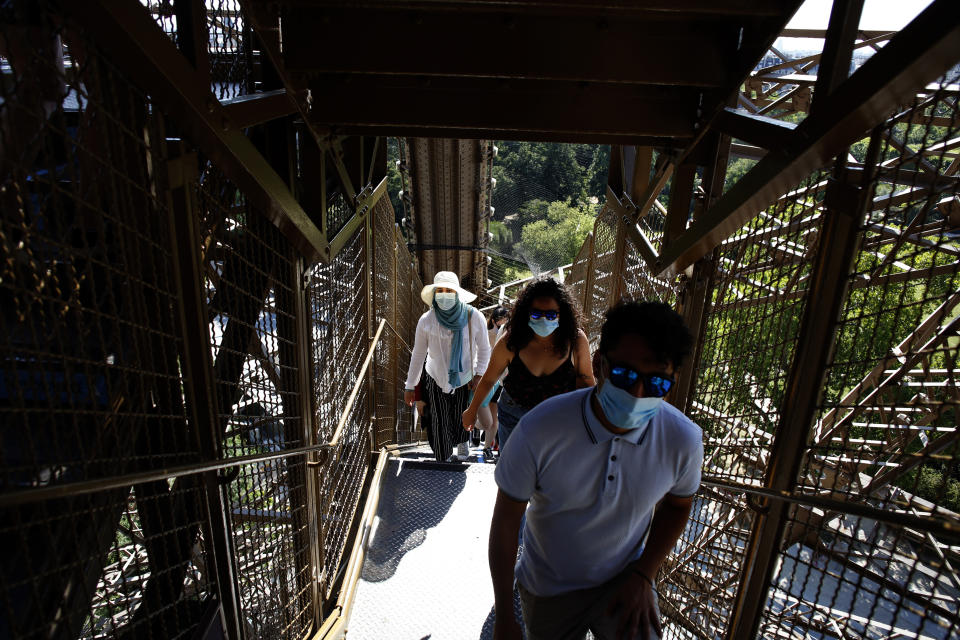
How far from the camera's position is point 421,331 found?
478 centimetres

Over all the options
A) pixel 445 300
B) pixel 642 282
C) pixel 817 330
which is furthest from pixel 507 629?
pixel 445 300

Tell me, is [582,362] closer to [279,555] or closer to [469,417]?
[469,417]

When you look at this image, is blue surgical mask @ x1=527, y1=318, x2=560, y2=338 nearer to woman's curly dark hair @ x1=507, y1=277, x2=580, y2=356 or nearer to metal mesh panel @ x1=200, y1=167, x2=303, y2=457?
woman's curly dark hair @ x1=507, y1=277, x2=580, y2=356

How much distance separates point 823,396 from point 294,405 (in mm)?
2197

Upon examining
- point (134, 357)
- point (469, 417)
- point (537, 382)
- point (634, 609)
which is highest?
point (134, 357)

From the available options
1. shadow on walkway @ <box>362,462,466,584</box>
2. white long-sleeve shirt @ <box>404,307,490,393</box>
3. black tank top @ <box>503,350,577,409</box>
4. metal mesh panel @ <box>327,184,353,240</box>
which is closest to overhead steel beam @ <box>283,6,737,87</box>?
metal mesh panel @ <box>327,184,353,240</box>

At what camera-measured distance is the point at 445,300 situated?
4496mm

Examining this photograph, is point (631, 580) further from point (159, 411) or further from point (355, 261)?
point (355, 261)

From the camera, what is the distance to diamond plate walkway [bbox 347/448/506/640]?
3053 millimetres

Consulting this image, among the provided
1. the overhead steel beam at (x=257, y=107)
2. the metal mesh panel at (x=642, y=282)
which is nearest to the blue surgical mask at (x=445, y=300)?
the metal mesh panel at (x=642, y=282)

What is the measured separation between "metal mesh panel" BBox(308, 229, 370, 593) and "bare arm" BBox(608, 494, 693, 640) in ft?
5.96

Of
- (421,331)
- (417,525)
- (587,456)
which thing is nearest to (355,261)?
(421,331)

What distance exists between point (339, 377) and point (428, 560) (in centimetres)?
124

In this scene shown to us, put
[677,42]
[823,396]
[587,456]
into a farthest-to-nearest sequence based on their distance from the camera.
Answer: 1. [677,42]
2. [823,396]
3. [587,456]
